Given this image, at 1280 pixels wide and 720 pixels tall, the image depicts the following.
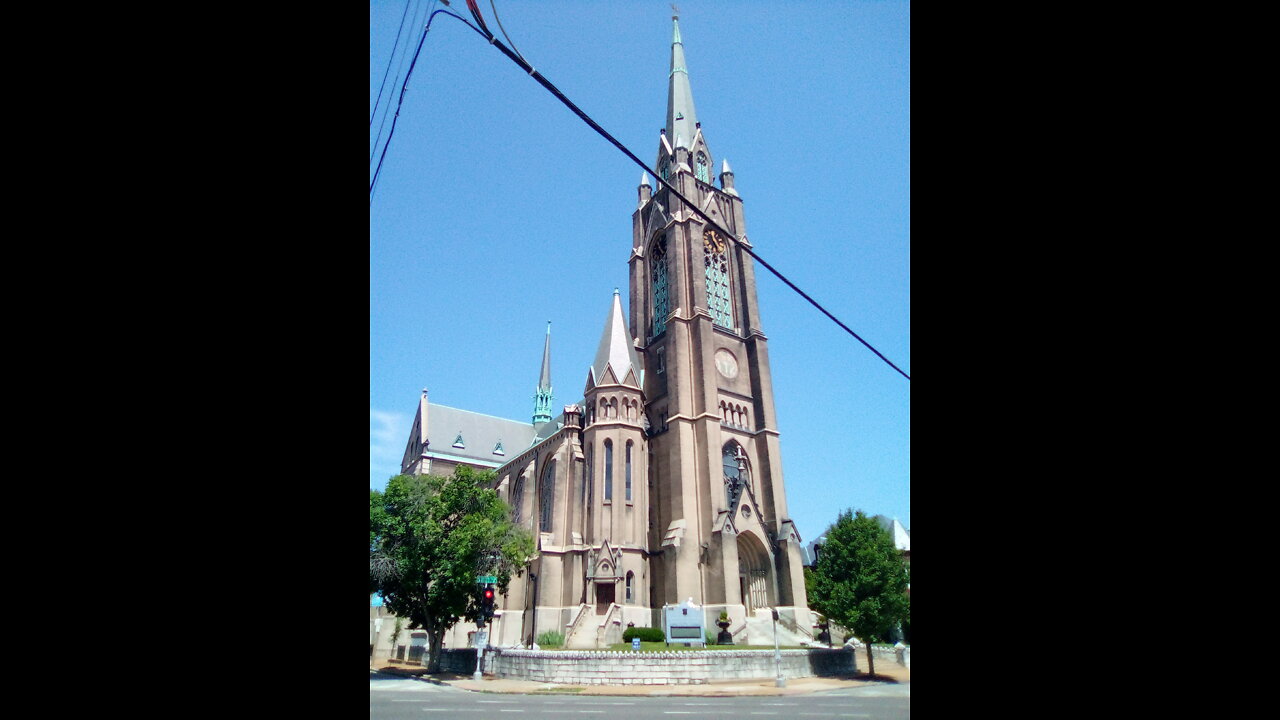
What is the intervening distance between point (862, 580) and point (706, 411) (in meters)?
13.9

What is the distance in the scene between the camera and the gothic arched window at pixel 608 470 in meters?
42.4

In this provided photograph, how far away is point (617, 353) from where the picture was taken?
46781 millimetres

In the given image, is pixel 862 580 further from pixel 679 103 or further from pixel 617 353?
pixel 679 103

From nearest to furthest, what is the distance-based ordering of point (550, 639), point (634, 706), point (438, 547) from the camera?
point (634, 706) → point (438, 547) → point (550, 639)

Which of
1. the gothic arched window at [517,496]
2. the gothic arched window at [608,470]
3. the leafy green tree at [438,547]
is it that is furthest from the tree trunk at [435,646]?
the gothic arched window at [517,496]

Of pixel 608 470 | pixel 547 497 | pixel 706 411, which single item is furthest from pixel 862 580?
pixel 547 497

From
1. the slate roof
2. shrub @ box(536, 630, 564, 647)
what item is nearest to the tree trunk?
shrub @ box(536, 630, 564, 647)

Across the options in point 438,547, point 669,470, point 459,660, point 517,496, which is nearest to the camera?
point 438,547

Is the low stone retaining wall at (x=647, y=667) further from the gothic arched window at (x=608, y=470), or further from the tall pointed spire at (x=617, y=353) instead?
the tall pointed spire at (x=617, y=353)

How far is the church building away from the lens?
39594mm
